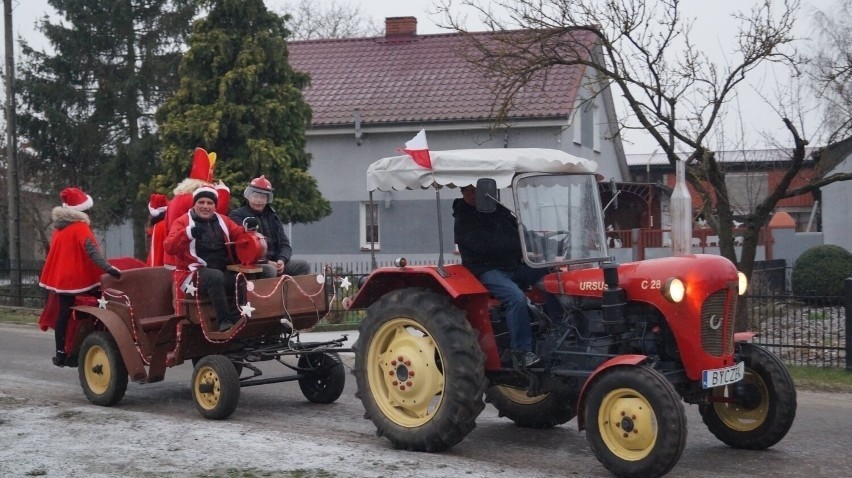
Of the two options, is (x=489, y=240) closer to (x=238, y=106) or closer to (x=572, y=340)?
(x=572, y=340)

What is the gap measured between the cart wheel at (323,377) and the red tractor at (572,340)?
1640 mm

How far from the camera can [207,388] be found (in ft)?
29.9

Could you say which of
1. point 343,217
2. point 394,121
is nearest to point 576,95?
point 394,121

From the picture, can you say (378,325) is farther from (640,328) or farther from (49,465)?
(49,465)

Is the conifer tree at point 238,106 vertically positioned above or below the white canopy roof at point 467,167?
above

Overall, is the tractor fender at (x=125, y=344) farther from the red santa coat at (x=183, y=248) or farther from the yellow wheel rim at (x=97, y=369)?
the red santa coat at (x=183, y=248)

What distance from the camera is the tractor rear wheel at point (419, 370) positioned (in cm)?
754

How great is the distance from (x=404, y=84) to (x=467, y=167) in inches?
838

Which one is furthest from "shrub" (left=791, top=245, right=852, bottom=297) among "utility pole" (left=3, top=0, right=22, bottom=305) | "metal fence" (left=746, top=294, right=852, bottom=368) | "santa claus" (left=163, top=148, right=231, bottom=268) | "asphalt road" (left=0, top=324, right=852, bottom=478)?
"utility pole" (left=3, top=0, right=22, bottom=305)

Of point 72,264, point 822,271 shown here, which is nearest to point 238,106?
point 72,264

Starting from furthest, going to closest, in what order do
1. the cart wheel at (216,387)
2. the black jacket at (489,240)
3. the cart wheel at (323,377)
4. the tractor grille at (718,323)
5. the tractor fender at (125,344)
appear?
the cart wheel at (323,377) → the tractor fender at (125,344) → the cart wheel at (216,387) → the black jacket at (489,240) → the tractor grille at (718,323)

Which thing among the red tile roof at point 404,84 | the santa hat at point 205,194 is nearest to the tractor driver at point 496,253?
the santa hat at point 205,194

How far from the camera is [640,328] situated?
7352 millimetres

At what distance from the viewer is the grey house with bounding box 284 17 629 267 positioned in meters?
26.2
